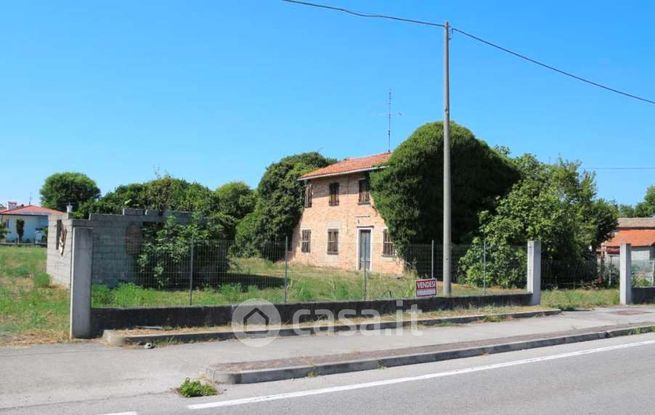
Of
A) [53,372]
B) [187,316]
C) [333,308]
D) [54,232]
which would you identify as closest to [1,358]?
[53,372]

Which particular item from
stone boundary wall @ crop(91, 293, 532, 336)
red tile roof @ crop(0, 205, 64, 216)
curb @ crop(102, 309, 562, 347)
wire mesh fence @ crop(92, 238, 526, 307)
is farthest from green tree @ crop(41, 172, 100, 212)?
curb @ crop(102, 309, 562, 347)

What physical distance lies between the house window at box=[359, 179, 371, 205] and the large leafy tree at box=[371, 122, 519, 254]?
3557mm

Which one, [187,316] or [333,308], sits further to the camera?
[333,308]

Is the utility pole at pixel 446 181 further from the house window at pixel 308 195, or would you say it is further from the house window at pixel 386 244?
the house window at pixel 308 195

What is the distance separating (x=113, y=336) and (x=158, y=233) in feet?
23.8

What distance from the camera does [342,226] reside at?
32.0 metres

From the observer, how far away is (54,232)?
19.6m

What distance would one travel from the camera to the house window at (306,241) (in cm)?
3522

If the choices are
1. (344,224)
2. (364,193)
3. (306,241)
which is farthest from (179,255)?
(306,241)

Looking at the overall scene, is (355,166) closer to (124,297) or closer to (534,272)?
(534,272)

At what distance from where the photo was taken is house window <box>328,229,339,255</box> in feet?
A: 107

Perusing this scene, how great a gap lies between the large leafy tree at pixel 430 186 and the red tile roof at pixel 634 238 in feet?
96.9

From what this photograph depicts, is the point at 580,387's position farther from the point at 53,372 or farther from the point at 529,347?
the point at 53,372

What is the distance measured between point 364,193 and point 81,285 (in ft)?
69.7
